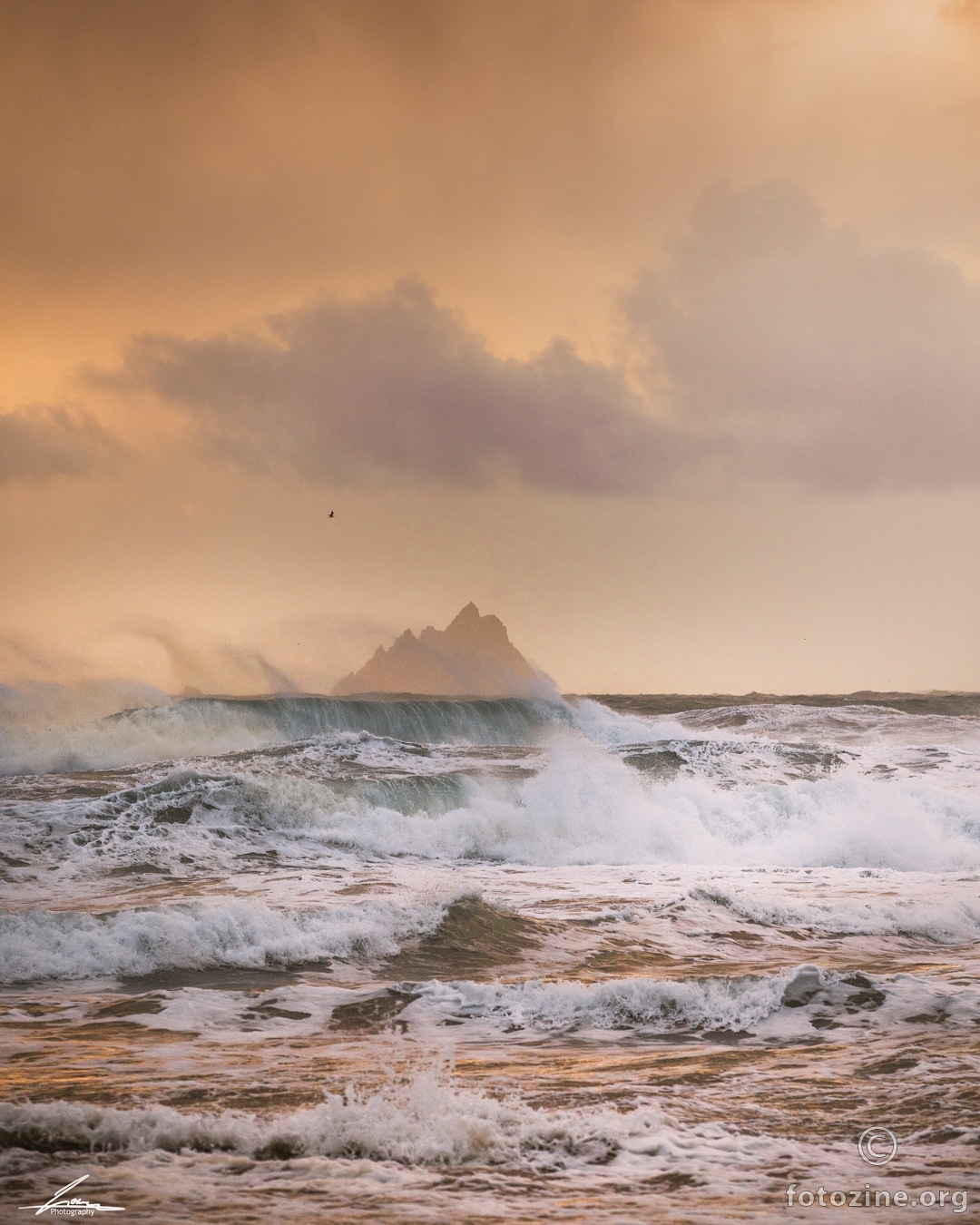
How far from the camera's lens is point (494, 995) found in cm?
955

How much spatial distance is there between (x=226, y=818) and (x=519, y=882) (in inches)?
261

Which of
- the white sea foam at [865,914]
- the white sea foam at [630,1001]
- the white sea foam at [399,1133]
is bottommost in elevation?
the white sea foam at [865,914]

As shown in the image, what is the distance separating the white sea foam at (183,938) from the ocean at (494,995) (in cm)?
4

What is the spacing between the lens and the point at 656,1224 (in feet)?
15.1

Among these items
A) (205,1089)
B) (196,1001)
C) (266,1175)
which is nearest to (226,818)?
(196,1001)

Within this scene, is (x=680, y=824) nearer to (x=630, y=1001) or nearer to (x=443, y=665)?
(x=630, y=1001)

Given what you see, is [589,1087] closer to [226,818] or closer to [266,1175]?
[266,1175]

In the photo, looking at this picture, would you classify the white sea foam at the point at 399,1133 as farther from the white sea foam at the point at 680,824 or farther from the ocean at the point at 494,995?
the white sea foam at the point at 680,824

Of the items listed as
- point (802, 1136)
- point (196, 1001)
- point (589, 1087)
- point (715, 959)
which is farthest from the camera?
point (715, 959)

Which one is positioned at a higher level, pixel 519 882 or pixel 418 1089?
pixel 418 1089

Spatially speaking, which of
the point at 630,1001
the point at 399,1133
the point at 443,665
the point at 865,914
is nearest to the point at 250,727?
the point at 443,665

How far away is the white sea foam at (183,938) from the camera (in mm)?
10883

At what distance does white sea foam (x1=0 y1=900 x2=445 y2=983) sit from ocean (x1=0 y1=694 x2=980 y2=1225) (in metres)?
0.04
